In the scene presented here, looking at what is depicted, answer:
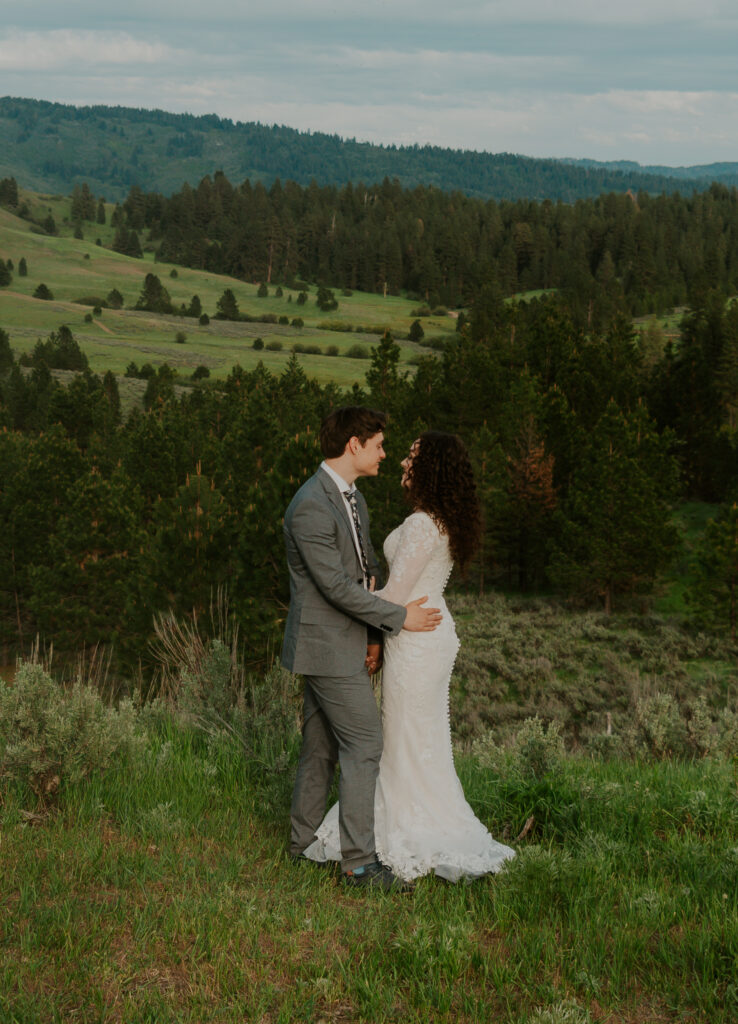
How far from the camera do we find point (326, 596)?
4242 mm

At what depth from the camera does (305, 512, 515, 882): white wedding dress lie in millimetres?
4398

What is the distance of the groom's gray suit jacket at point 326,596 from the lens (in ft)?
13.8

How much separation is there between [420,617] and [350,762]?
0.76 m

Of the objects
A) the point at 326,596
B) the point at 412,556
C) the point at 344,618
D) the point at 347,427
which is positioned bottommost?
the point at 344,618

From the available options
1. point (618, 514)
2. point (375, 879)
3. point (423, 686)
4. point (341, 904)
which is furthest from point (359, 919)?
point (618, 514)

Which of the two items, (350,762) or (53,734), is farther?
(53,734)

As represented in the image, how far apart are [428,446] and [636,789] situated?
2207 millimetres

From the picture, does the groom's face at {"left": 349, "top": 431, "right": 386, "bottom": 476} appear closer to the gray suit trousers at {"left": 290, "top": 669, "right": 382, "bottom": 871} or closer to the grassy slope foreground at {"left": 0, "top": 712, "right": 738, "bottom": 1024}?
the gray suit trousers at {"left": 290, "top": 669, "right": 382, "bottom": 871}

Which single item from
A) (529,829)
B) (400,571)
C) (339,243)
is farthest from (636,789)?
(339,243)

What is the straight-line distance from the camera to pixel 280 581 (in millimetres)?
19047

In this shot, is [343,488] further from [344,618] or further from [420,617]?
[420,617]

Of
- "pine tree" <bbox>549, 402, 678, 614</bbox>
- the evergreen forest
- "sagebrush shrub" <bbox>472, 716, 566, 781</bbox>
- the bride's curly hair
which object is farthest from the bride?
the evergreen forest

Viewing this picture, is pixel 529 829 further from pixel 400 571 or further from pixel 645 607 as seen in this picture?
pixel 645 607

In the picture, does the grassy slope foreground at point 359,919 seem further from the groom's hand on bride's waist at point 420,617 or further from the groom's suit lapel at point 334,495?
the groom's suit lapel at point 334,495
